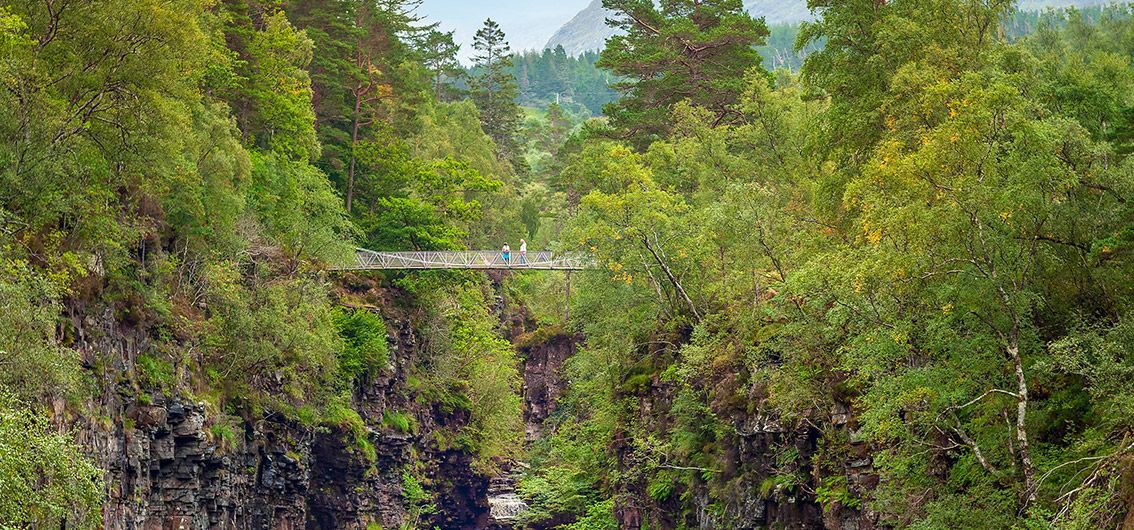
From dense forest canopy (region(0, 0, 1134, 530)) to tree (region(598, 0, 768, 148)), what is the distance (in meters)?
0.20

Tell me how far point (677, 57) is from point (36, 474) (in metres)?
36.5

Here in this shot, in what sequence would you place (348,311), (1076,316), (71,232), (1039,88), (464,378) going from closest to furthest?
1. (1076,316)
2. (1039,88)
3. (71,232)
4. (348,311)
5. (464,378)

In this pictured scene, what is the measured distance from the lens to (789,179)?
40.9 m

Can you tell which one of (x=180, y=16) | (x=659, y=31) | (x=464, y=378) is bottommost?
(x=464, y=378)

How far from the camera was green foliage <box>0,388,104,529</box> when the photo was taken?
18.0 m

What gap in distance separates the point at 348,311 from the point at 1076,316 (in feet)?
117

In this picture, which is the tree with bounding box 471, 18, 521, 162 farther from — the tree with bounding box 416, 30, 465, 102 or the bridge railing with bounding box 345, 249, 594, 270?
the bridge railing with bounding box 345, 249, 594, 270

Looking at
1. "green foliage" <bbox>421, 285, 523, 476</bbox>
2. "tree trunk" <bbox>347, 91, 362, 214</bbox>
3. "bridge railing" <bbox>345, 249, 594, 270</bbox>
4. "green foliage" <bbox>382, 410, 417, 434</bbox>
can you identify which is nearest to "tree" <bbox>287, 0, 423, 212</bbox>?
"tree trunk" <bbox>347, 91, 362, 214</bbox>

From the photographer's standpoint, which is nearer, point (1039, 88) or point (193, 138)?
point (1039, 88)

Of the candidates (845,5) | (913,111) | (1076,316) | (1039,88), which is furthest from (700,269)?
(1076,316)

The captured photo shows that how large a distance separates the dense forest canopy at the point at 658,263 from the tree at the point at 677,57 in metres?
0.20

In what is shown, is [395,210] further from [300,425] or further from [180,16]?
[180,16]

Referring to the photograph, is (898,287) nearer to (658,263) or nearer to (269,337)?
(658,263)

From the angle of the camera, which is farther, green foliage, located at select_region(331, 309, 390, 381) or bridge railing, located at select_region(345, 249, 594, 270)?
bridge railing, located at select_region(345, 249, 594, 270)
